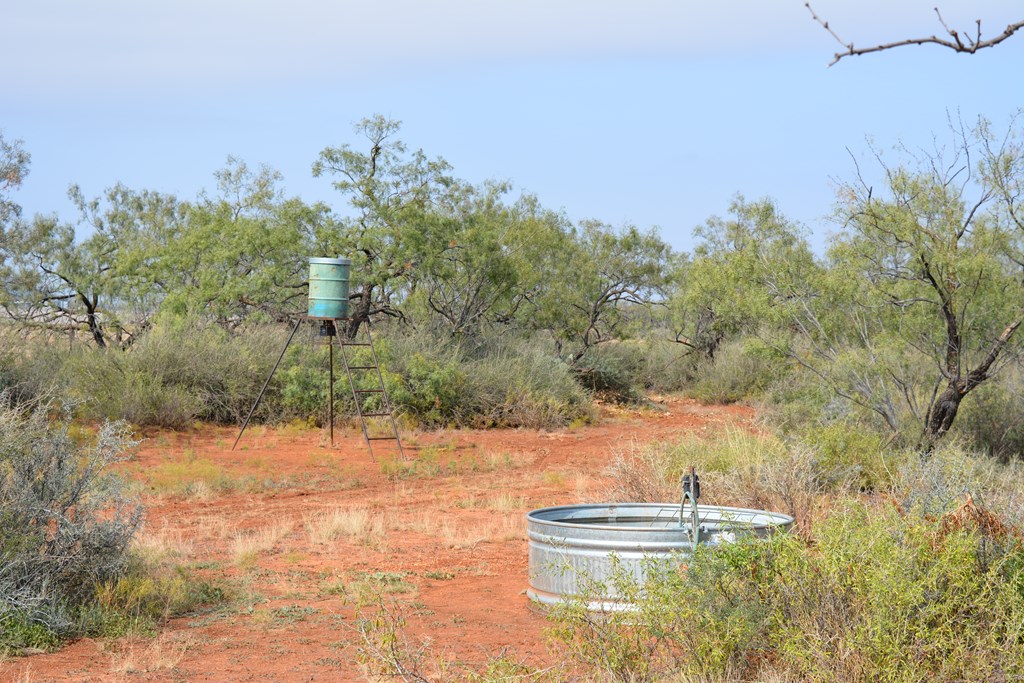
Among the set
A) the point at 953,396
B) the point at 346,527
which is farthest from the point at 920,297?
the point at 346,527

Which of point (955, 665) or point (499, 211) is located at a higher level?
point (499, 211)

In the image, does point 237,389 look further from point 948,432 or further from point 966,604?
point 966,604

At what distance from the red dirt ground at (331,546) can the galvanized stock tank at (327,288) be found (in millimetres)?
2008

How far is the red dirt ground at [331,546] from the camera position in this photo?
18.9 feet

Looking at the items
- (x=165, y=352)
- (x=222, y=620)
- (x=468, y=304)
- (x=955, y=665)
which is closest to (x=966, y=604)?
(x=955, y=665)

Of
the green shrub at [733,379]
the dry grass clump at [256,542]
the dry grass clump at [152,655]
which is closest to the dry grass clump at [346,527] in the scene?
the dry grass clump at [256,542]

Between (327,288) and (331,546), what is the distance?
599 cm

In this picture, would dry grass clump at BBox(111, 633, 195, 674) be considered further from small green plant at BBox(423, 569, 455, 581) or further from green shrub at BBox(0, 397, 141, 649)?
small green plant at BBox(423, 569, 455, 581)

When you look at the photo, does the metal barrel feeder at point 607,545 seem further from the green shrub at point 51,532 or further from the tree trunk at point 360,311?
the tree trunk at point 360,311

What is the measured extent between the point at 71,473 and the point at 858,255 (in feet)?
29.3

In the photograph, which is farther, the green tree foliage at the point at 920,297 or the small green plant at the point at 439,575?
the green tree foliage at the point at 920,297

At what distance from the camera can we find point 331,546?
894 cm

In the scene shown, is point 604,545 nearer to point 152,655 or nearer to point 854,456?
point 152,655

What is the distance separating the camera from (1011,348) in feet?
40.2
